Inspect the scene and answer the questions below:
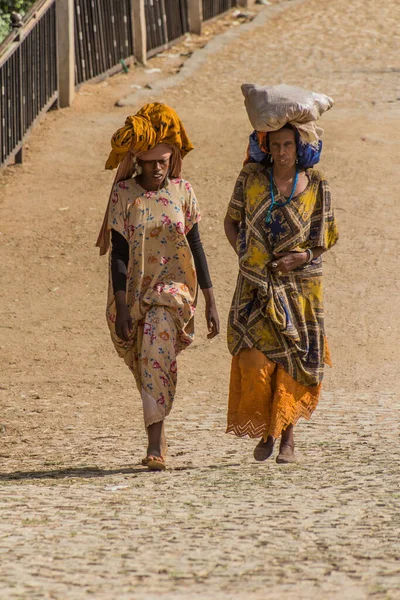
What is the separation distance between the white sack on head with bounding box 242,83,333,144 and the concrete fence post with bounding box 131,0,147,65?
1107cm

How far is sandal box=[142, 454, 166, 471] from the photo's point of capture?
221 inches

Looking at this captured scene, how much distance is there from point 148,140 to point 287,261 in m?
0.89

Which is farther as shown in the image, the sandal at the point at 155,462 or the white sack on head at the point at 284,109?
the sandal at the point at 155,462

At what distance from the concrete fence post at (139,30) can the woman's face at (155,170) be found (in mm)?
11044

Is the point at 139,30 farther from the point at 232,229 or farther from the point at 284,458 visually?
the point at 284,458

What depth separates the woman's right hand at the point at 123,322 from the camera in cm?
567

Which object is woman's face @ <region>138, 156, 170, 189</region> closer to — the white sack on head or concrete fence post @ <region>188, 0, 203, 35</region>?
the white sack on head

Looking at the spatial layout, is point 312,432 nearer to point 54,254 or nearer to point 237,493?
point 237,493

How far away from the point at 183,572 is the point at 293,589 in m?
0.40

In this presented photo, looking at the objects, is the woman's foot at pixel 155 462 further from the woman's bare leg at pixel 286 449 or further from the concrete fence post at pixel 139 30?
the concrete fence post at pixel 139 30

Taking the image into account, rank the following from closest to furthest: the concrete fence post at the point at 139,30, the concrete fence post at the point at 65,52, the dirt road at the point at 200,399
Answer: the dirt road at the point at 200,399, the concrete fence post at the point at 65,52, the concrete fence post at the point at 139,30

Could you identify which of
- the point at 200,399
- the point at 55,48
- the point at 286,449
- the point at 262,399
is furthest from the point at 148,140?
the point at 55,48

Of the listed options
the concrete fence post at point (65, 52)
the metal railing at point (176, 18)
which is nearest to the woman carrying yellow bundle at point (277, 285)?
the concrete fence post at point (65, 52)

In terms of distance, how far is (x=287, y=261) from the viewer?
559 cm
